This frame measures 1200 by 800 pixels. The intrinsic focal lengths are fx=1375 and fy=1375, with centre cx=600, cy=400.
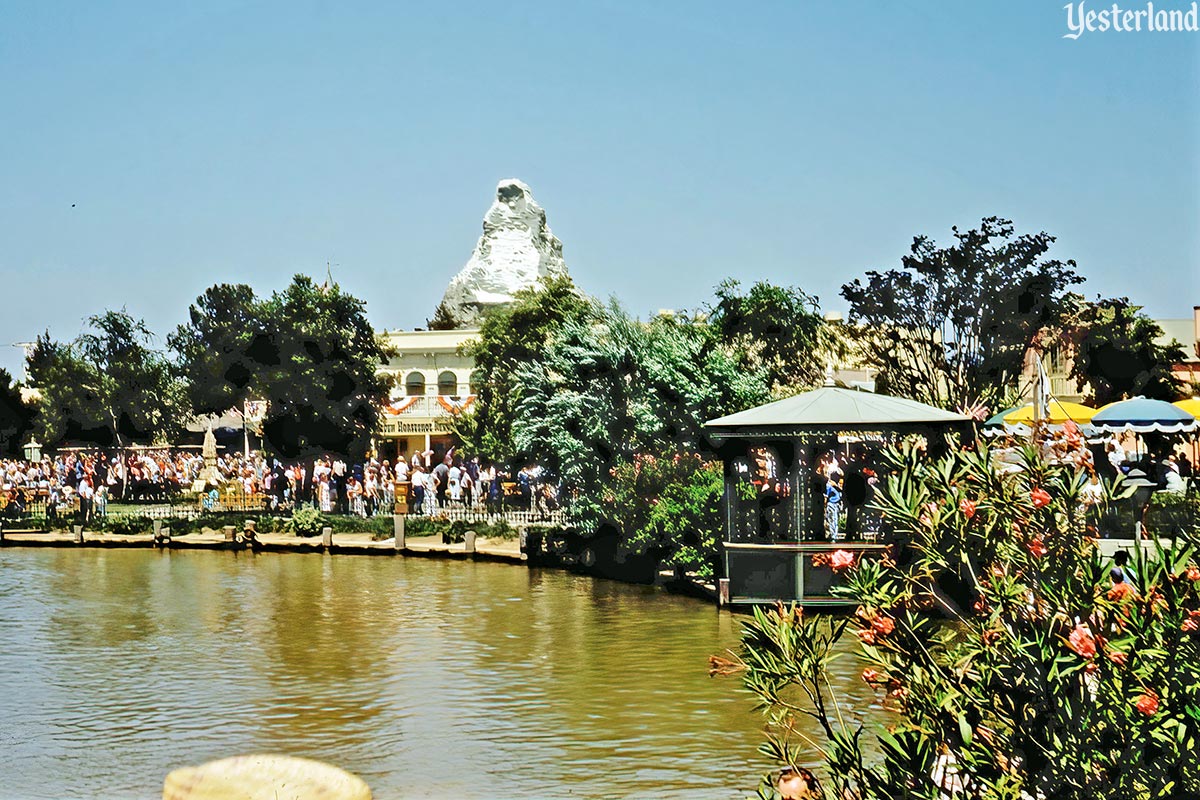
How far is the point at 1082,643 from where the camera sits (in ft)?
16.1

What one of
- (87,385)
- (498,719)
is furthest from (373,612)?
(87,385)

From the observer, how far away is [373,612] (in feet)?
70.4

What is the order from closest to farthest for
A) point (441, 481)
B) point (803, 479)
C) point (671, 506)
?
point (803, 479), point (671, 506), point (441, 481)

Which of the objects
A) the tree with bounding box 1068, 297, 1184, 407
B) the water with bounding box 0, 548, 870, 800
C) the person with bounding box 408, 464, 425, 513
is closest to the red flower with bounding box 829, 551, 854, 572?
the water with bounding box 0, 548, 870, 800

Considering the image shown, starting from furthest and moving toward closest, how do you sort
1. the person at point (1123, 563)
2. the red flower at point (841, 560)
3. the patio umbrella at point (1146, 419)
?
the patio umbrella at point (1146, 419) < the red flower at point (841, 560) < the person at point (1123, 563)

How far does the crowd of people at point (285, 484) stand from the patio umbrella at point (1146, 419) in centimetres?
1241

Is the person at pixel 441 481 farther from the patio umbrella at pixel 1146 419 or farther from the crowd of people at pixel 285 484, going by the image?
the patio umbrella at pixel 1146 419

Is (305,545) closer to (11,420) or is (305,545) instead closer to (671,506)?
(671,506)

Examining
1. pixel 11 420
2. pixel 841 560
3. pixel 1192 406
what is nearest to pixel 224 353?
pixel 11 420

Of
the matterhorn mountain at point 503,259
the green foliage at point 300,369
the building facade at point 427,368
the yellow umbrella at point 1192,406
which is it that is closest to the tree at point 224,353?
the green foliage at point 300,369

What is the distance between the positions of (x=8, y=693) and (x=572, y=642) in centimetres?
682

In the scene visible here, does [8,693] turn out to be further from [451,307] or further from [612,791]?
[451,307]

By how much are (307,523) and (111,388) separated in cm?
2630

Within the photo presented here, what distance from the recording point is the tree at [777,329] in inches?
1702
